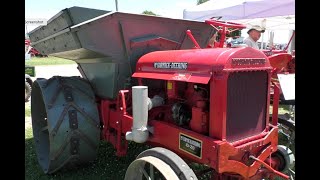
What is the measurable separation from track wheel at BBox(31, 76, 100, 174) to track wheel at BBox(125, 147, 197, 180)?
934mm

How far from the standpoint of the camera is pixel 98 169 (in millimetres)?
3838

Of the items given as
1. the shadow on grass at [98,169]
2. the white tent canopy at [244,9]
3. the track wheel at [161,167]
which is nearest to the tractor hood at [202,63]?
the track wheel at [161,167]

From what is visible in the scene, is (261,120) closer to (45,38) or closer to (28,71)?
(45,38)

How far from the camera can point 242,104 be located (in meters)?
2.58

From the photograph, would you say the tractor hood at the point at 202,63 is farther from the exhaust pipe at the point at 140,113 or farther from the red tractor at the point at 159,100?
the exhaust pipe at the point at 140,113

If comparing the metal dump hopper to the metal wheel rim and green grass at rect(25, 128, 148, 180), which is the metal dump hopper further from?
the metal wheel rim

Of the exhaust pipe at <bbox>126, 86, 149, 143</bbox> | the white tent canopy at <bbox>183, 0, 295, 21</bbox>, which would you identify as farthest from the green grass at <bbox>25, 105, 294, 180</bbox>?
the white tent canopy at <bbox>183, 0, 295, 21</bbox>

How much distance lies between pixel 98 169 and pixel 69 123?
2.49 feet

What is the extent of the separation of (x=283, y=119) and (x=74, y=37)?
242 cm

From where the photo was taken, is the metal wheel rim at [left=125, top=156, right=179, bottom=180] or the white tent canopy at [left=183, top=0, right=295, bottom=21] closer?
the metal wheel rim at [left=125, top=156, right=179, bottom=180]

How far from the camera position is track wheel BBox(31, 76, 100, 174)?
11.0 feet

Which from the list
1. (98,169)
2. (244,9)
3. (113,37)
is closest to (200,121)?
(113,37)

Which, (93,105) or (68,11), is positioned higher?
A: (68,11)
